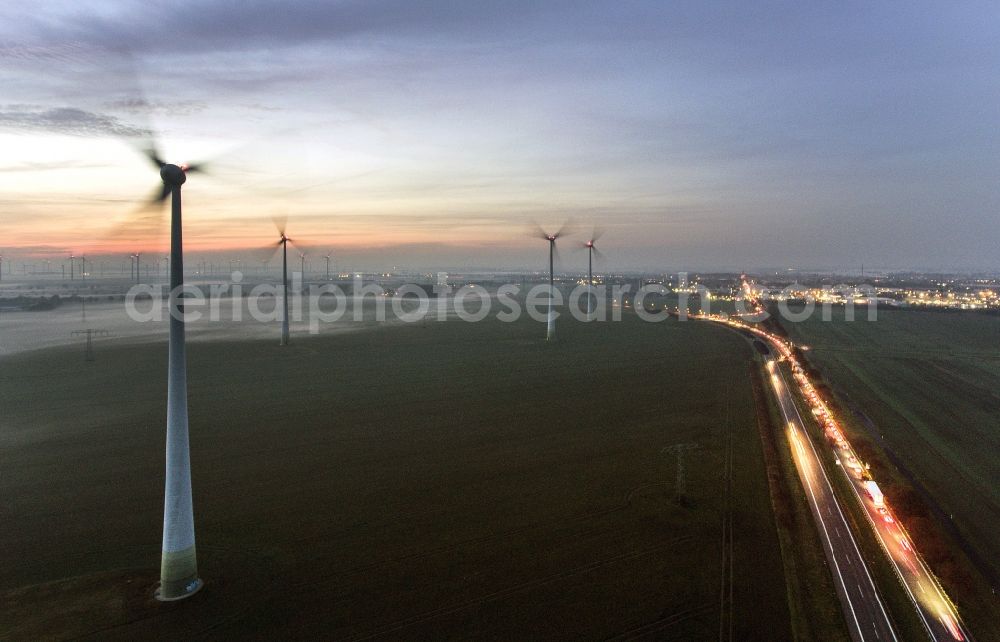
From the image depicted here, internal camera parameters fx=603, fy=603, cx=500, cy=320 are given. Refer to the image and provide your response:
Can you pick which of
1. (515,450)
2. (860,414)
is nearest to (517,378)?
(515,450)

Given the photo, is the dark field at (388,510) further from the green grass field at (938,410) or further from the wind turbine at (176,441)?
the green grass field at (938,410)

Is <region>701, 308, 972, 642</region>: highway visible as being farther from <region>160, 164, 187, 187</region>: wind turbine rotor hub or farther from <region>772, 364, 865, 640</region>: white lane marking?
<region>160, 164, 187, 187</region>: wind turbine rotor hub

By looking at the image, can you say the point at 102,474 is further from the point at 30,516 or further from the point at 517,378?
the point at 517,378

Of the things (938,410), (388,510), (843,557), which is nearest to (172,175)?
(388,510)

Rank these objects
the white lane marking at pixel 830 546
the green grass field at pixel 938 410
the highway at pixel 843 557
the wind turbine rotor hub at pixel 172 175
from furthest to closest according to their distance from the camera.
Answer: the green grass field at pixel 938 410
the white lane marking at pixel 830 546
the highway at pixel 843 557
the wind turbine rotor hub at pixel 172 175

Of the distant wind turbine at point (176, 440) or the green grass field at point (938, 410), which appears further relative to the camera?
the green grass field at point (938, 410)

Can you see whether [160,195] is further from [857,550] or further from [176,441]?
[857,550]

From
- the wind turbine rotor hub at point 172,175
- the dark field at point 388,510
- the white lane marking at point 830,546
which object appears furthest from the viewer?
the white lane marking at point 830,546

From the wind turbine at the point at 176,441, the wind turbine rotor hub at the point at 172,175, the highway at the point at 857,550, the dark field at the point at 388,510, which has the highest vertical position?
the wind turbine rotor hub at the point at 172,175

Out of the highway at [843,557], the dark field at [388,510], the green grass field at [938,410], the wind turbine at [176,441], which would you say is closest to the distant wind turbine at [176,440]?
the wind turbine at [176,441]
